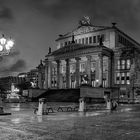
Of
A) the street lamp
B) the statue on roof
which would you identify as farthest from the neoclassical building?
the street lamp

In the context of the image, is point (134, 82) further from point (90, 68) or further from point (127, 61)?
point (90, 68)

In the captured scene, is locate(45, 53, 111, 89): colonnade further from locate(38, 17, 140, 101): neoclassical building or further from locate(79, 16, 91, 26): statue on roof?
locate(79, 16, 91, 26): statue on roof

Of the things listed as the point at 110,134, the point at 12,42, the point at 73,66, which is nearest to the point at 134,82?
the point at 73,66

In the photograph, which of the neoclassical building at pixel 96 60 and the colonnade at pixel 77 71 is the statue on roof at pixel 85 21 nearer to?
the neoclassical building at pixel 96 60

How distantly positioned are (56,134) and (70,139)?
1576 mm

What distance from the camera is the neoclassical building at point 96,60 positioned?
8524 centimetres

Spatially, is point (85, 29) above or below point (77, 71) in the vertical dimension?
above

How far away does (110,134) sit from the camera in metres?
13.8

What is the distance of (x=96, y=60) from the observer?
9262 cm

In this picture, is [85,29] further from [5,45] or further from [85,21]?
[5,45]

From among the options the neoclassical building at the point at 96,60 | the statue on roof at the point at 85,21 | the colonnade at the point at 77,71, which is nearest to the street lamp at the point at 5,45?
the neoclassical building at the point at 96,60

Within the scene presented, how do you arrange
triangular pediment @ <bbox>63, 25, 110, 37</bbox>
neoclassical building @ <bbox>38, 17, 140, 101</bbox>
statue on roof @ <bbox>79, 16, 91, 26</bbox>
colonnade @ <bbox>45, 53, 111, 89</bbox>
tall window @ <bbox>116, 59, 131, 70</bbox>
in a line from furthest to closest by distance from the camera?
statue on roof @ <bbox>79, 16, 91, 26</bbox> < triangular pediment @ <bbox>63, 25, 110, 37</bbox> < tall window @ <bbox>116, 59, 131, 70</bbox> < neoclassical building @ <bbox>38, 17, 140, 101</bbox> < colonnade @ <bbox>45, 53, 111, 89</bbox>

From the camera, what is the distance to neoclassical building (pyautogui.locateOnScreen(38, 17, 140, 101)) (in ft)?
280

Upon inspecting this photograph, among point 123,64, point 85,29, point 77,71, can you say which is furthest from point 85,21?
point 123,64
